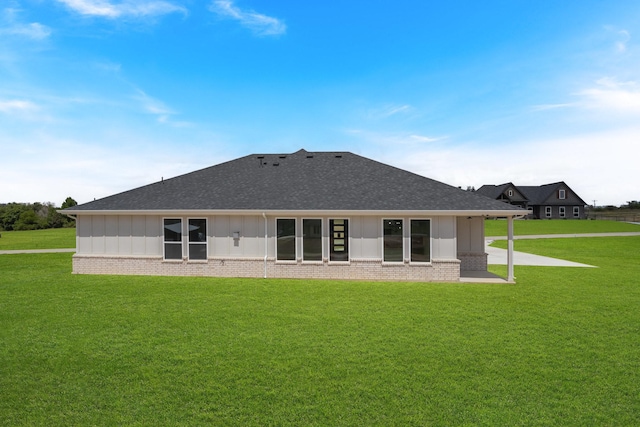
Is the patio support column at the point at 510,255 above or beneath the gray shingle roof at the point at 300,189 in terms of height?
beneath

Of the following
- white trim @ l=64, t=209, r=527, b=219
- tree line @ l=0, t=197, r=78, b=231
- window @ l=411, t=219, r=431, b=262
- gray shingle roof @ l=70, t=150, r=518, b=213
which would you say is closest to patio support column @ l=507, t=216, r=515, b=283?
white trim @ l=64, t=209, r=527, b=219

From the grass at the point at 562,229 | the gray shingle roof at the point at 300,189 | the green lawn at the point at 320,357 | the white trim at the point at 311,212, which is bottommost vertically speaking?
the green lawn at the point at 320,357

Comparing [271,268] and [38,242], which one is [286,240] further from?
[38,242]

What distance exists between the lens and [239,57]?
66.7 feet

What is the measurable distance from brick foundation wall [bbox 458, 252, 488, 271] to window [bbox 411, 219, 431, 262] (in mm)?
3232

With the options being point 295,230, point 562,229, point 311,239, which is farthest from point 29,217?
point 562,229

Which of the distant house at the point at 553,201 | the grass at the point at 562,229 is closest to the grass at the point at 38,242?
the grass at the point at 562,229

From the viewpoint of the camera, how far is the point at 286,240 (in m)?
14.6

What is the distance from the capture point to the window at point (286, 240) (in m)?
14.6

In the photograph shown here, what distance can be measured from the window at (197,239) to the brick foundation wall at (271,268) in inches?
13.2

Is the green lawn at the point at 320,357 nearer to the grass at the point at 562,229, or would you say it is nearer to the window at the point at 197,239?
the window at the point at 197,239

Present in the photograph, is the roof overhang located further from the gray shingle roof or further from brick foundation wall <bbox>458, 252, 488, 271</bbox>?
brick foundation wall <bbox>458, 252, 488, 271</bbox>

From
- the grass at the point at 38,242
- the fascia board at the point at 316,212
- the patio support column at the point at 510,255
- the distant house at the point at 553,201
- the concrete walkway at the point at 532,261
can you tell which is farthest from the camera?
the distant house at the point at 553,201

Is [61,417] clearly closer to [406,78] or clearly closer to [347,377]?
[347,377]
